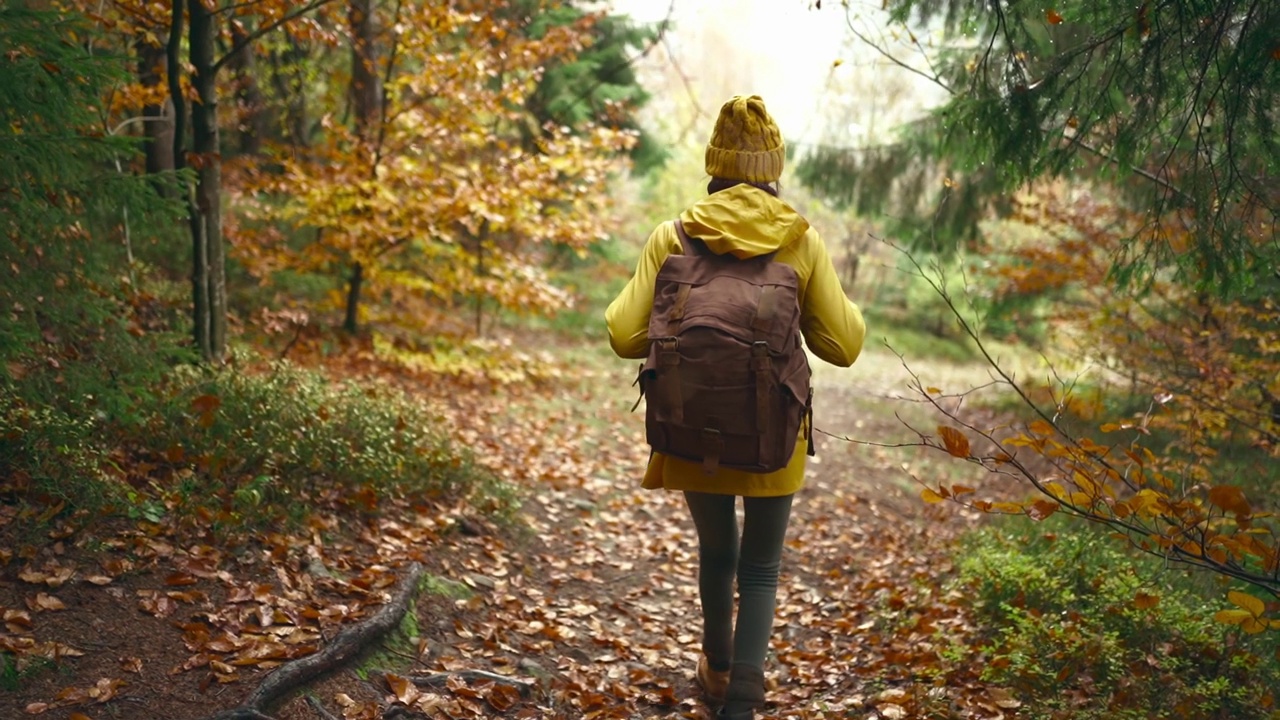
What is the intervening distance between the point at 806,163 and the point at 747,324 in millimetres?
7430

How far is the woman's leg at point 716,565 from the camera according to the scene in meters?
3.28

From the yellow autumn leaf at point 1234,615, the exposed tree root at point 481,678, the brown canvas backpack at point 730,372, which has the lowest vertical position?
the exposed tree root at point 481,678

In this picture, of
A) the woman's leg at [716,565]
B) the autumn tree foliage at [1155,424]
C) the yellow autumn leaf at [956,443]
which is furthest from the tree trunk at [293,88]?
the yellow autumn leaf at [956,443]

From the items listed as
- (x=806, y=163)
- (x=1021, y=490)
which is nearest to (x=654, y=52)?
(x=806, y=163)

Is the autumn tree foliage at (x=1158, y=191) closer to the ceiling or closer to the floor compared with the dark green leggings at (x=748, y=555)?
closer to the ceiling

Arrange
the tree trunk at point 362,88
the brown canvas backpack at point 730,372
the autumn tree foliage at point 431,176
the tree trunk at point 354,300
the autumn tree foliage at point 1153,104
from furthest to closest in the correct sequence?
the tree trunk at point 354,300
the tree trunk at point 362,88
the autumn tree foliage at point 431,176
the autumn tree foliage at point 1153,104
the brown canvas backpack at point 730,372

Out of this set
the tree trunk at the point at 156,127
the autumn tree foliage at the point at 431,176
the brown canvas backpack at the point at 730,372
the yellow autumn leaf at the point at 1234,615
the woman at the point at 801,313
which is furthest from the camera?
the autumn tree foliage at the point at 431,176

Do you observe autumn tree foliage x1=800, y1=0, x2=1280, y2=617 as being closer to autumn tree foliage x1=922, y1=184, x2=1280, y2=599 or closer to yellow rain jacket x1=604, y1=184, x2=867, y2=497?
autumn tree foliage x1=922, y1=184, x2=1280, y2=599

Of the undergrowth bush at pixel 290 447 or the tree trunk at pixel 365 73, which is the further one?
the tree trunk at pixel 365 73

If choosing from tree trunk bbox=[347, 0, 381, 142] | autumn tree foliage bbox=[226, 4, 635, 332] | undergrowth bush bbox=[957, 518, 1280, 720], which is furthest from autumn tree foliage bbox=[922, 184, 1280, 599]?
tree trunk bbox=[347, 0, 381, 142]

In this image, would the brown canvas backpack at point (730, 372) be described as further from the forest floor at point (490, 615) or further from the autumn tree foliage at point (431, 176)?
the autumn tree foliage at point (431, 176)

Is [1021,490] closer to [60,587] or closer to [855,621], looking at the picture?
[855,621]

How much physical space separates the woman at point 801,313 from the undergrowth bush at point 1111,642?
119cm

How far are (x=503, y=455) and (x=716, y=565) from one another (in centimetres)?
407
